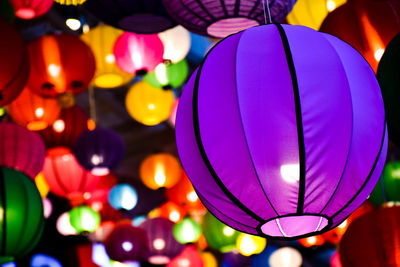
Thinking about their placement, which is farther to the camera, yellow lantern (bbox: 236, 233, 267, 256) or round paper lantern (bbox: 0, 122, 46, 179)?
yellow lantern (bbox: 236, 233, 267, 256)

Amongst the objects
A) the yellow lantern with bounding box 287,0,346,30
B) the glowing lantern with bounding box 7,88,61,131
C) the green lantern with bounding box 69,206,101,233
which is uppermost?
the yellow lantern with bounding box 287,0,346,30

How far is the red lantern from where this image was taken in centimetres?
383

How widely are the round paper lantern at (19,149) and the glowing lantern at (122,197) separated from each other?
1.66 metres

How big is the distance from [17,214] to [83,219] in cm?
230

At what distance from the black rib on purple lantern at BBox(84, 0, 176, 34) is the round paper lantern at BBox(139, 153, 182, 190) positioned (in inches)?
91.0

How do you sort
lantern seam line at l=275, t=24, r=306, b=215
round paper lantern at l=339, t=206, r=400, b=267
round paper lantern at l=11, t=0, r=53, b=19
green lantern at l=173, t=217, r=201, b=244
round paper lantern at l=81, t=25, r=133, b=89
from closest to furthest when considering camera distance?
lantern seam line at l=275, t=24, r=306, b=215, round paper lantern at l=339, t=206, r=400, b=267, round paper lantern at l=11, t=0, r=53, b=19, round paper lantern at l=81, t=25, r=133, b=89, green lantern at l=173, t=217, r=201, b=244

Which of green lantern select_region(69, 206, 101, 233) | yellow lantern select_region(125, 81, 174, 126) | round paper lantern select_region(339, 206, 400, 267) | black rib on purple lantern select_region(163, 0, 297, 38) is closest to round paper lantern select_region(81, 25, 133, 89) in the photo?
yellow lantern select_region(125, 81, 174, 126)

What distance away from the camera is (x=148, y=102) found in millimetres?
3996

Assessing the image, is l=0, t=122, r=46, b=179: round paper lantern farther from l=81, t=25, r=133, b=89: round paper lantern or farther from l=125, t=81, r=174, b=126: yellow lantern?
l=125, t=81, r=174, b=126: yellow lantern

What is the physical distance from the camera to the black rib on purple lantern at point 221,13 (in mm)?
1999

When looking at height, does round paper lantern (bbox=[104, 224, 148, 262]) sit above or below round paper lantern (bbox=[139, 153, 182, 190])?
below

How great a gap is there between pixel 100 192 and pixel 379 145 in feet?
13.5

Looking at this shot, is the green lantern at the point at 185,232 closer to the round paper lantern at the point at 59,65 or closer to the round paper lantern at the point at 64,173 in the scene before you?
the round paper lantern at the point at 64,173

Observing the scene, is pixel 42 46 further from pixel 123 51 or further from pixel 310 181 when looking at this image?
pixel 310 181
